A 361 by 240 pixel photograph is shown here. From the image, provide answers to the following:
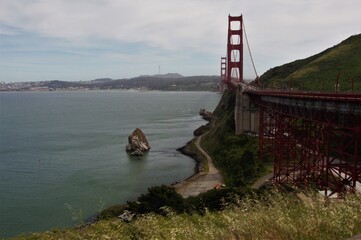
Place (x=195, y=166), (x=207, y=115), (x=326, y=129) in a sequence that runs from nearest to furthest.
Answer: (x=326, y=129) < (x=195, y=166) < (x=207, y=115)

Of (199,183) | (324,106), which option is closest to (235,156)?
(199,183)

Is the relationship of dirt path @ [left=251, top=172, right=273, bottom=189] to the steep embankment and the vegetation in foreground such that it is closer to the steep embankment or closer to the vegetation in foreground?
the steep embankment

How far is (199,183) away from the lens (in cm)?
3909

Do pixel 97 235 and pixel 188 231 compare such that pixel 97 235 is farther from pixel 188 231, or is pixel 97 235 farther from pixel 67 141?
pixel 67 141

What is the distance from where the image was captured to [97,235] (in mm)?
7199

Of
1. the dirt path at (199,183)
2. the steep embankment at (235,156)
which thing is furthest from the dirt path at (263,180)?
the dirt path at (199,183)

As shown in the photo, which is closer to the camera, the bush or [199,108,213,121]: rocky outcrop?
the bush

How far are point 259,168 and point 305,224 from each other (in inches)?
1103

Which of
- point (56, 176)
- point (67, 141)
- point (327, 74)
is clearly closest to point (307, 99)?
point (56, 176)

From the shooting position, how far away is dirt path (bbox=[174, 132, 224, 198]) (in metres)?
36.1

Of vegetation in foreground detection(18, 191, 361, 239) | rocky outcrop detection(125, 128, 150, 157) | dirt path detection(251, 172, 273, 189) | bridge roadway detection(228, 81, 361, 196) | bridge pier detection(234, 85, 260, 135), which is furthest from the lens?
rocky outcrop detection(125, 128, 150, 157)

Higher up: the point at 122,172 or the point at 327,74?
the point at 327,74

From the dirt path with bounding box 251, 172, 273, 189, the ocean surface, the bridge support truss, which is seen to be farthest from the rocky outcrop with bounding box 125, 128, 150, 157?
the dirt path with bounding box 251, 172, 273, 189

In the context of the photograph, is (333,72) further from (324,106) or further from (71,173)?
(324,106)
